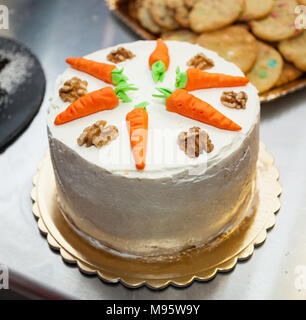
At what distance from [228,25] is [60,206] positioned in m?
1.49

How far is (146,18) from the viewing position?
119 inches

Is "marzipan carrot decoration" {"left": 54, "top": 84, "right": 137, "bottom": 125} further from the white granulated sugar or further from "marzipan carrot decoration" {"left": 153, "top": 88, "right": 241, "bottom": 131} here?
the white granulated sugar

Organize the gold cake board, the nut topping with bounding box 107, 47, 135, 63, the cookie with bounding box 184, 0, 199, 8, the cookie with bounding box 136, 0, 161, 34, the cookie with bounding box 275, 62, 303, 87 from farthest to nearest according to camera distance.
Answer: the cookie with bounding box 136, 0, 161, 34 → the cookie with bounding box 184, 0, 199, 8 → the cookie with bounding box 275, 62, 303, 87 → the nut topping with bounding box 107, 47, 135, 63 → the gold cake board

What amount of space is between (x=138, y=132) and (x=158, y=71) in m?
0.39

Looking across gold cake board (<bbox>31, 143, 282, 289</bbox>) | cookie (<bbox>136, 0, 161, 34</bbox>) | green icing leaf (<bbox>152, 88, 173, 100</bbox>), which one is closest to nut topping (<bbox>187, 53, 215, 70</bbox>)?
green icing leaf (<bbox>152, 88, 173, 100</bbox>)

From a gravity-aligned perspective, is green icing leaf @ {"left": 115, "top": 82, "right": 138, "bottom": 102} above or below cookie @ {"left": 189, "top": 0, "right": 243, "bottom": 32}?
above

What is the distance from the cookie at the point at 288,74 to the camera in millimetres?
2648

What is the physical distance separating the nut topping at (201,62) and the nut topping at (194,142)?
439 millimetres

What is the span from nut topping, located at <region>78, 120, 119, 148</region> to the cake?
11 millimetres

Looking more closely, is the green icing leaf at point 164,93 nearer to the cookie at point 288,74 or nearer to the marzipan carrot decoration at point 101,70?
the marzipan carrot decoration at point 101,70

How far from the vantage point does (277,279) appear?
1.92 meters

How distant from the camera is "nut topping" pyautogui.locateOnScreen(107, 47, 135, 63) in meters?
2.11

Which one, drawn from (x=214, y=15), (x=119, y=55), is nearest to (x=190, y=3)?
(x=214, y=15)
